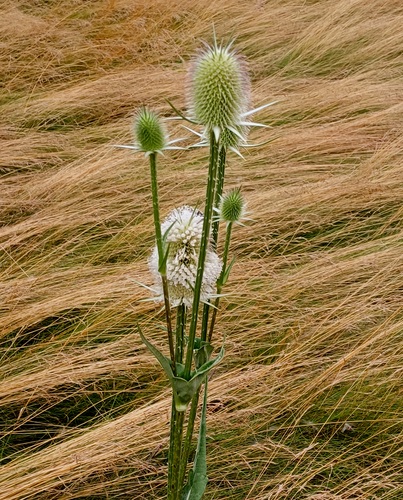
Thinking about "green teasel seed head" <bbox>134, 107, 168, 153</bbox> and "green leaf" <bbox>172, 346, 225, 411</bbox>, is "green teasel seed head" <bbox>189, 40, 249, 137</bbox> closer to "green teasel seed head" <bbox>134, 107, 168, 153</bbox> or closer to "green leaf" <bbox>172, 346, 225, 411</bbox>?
"green teasel seed head" <bbox>134, 107, 168, 153</bbox>

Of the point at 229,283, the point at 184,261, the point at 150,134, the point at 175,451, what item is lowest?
the point at 229,283

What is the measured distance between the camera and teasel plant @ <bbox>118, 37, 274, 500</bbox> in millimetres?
1135

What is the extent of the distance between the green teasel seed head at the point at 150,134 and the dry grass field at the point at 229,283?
0.26m

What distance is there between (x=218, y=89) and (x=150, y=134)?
15 centimetres

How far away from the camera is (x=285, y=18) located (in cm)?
582

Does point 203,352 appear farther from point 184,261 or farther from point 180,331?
point 184,261

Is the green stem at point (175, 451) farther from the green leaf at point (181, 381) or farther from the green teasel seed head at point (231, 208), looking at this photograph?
the green teasel seed head at point (231, 208)

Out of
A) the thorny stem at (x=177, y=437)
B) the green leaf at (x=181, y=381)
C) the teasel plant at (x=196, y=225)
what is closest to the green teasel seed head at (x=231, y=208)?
the teasel plant at (x=196, y=225)

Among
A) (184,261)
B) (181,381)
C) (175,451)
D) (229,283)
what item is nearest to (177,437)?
(175,451)

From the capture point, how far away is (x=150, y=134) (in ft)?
3.96

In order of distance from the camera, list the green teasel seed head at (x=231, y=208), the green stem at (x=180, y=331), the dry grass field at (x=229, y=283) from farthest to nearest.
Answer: the dry grass field at (x=229, y=283) < the green teasel seed head at (x=231, y=208) < the green stem at (x=180, y=331)

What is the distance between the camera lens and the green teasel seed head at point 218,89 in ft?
3.73

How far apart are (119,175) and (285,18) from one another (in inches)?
123

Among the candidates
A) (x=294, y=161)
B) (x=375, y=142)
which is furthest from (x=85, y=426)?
(x=375, y=142)
